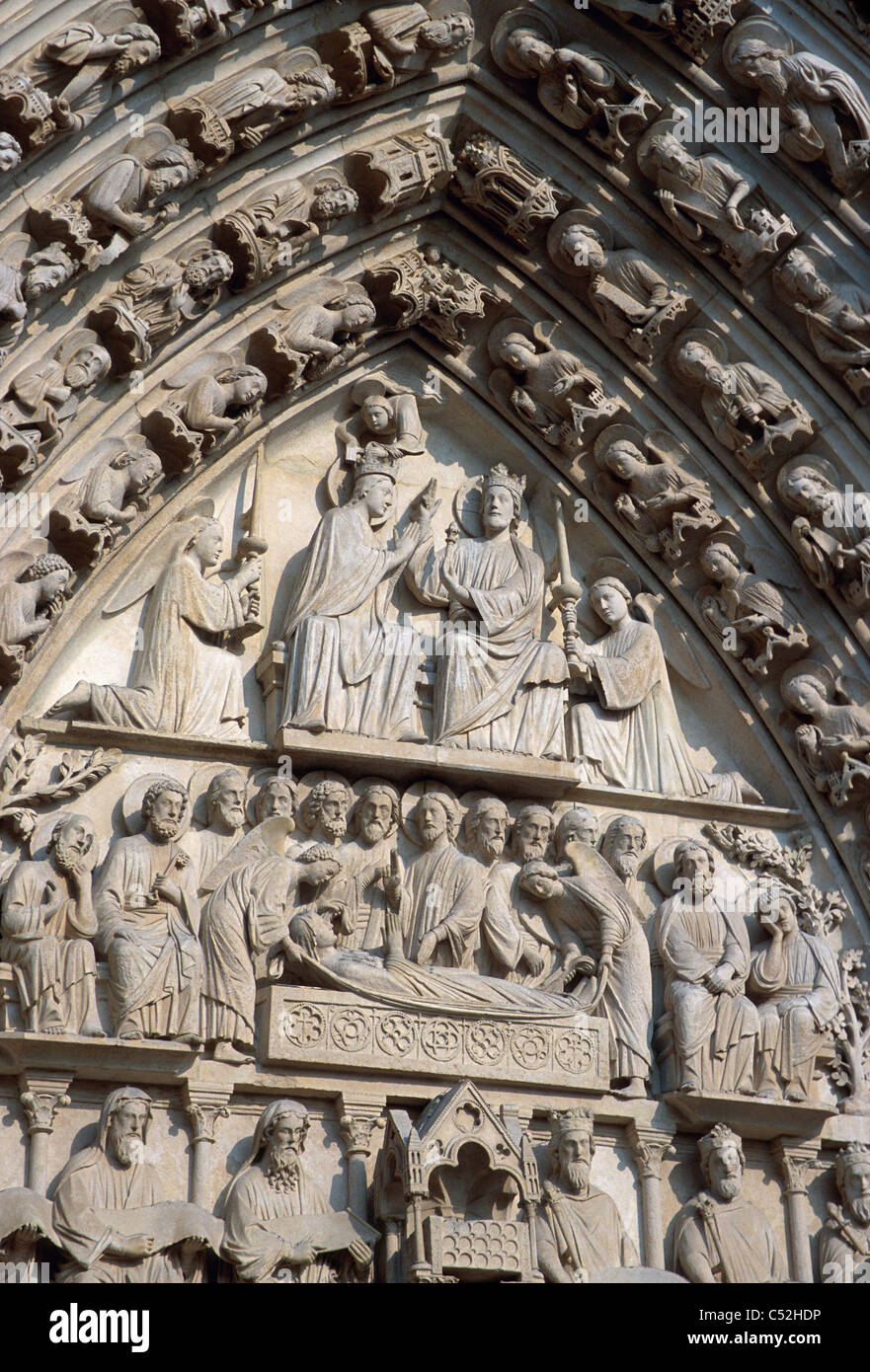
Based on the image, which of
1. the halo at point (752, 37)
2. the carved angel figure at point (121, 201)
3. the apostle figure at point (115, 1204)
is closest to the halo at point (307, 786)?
the apostle figure at point (115, 1204)

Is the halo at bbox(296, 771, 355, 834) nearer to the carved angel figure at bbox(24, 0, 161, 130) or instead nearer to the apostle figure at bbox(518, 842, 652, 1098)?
the apostle figure at bbox(518, 842, 652, 1098)

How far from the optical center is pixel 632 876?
32.0 ft

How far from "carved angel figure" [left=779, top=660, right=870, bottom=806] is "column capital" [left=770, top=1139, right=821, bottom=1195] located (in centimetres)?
158

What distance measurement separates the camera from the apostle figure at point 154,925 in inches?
340

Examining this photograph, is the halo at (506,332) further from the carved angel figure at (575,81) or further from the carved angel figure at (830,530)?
the carved angel figure at (830,530)

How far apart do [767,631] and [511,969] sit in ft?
6.70

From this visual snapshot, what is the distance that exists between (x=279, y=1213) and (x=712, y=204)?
4.99m

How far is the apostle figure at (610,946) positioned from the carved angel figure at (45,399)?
2820 millimetres

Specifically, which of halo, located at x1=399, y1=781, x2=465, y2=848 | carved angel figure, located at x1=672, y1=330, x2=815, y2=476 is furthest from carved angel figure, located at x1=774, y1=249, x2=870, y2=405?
halo, located at x1=399, y1=781, x2=465, y2=848

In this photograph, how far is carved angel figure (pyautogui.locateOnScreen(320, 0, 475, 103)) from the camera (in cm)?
977

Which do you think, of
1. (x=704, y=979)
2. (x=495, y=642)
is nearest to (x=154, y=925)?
(x=495, y=642)

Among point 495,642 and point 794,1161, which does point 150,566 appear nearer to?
point 495,642

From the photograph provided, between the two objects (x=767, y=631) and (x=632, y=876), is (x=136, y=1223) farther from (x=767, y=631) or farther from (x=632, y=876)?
(x=767, y=631)

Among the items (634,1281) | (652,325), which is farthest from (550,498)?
(634,1281)
